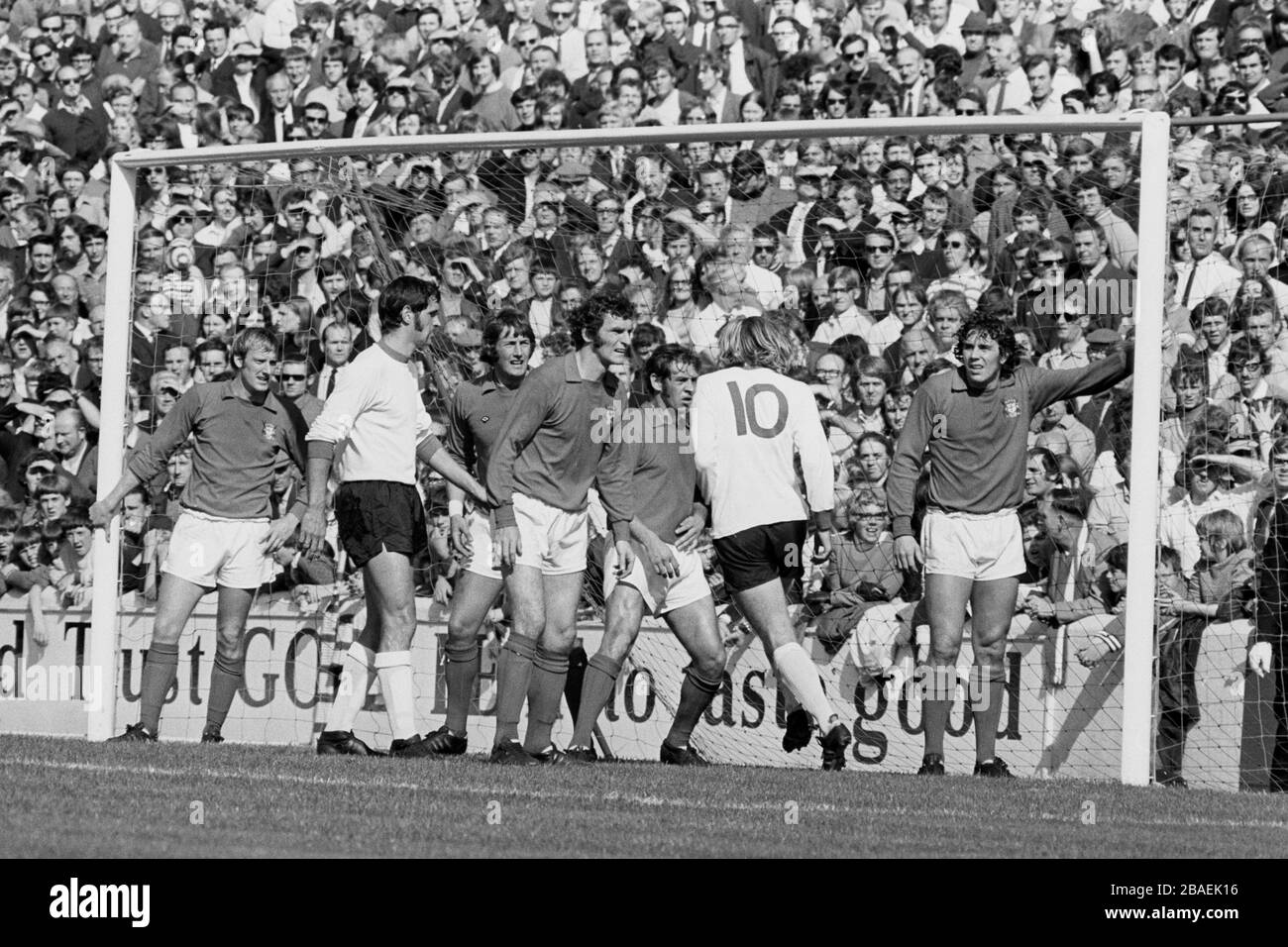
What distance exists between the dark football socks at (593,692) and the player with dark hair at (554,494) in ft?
0.80

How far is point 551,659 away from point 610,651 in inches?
17.5

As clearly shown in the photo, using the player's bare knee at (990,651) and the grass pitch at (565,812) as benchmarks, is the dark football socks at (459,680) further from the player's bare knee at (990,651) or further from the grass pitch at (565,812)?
the player's bare knee at (990,651)

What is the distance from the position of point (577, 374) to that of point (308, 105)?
22.9 ft

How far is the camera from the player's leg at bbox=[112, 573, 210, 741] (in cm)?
1030

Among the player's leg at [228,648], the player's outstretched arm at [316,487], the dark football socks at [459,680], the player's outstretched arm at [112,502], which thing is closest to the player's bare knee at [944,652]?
the dark football socks at [459,680]

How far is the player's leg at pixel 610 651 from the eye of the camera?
32.0 feet

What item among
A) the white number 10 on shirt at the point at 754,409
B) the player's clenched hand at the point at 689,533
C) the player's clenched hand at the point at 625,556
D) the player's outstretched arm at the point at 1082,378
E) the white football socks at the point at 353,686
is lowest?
the white football socks at the point at 353,686

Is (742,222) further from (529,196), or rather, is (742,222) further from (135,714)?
(135,714)

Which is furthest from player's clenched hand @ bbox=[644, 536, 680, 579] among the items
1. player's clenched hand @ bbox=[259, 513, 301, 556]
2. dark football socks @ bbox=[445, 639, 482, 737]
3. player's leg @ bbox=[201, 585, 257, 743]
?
player's leg @ bbox=[201, 585, 257, 743]

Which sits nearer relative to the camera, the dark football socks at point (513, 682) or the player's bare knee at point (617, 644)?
the dark football socks at point (513, 682)

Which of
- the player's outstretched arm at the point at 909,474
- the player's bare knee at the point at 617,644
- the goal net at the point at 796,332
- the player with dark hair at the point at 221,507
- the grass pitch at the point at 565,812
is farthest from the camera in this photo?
the player with dark hair at the point at 221,507

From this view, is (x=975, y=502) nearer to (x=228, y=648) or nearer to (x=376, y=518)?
(x=376, y=518)

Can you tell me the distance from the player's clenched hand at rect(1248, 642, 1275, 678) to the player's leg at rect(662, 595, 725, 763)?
2504 millimetres

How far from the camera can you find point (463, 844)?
6520 millimetres
